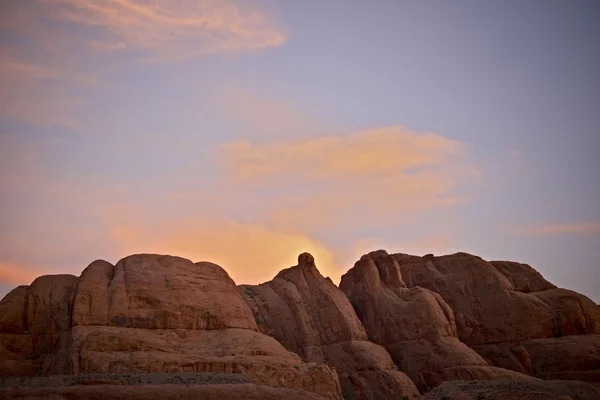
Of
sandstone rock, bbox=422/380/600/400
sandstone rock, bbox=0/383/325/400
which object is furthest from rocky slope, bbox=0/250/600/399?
sandstone rock, bbox=422/380/600/400

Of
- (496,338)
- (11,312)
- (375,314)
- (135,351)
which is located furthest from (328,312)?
(11,312)

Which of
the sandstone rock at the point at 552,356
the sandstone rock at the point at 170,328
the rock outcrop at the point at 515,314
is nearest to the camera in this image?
the sandstone rock at the point at 170,328

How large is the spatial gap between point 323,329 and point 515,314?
1763 centimetres

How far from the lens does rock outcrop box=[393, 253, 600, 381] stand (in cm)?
5382

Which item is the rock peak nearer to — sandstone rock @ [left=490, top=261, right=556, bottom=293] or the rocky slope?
the rocky slope

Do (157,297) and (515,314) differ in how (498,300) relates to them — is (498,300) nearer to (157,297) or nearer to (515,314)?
(515,314)

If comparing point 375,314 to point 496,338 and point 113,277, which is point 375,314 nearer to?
point 496,338

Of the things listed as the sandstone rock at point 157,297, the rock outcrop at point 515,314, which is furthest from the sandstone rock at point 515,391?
the sandstone rock at point 157,297

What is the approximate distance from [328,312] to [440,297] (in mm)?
11255

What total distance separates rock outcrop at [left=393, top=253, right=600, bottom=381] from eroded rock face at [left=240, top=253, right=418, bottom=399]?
11561 millimetres

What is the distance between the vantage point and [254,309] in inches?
2120

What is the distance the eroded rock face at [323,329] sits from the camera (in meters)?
48.0

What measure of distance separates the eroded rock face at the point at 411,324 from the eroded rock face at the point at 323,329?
8.82 ft

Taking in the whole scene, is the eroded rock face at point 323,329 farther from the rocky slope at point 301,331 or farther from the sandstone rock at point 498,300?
the sandstone rock at point 498,300
